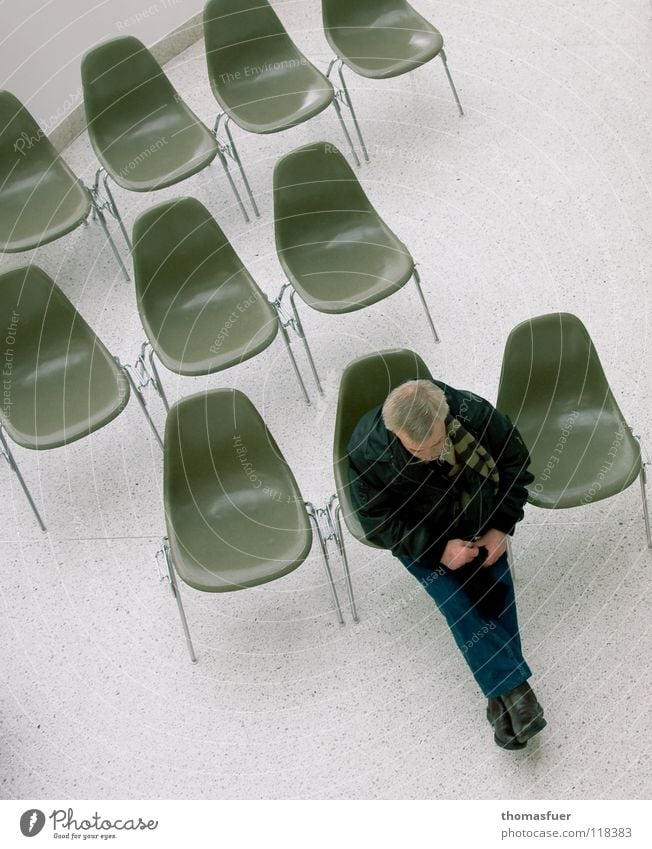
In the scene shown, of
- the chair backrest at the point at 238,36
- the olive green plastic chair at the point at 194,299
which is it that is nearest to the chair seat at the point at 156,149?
the chair backrest at the point at 238,36

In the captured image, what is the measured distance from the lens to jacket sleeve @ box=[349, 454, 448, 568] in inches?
172

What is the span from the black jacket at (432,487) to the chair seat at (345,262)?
101 centimetres

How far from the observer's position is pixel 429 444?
4.24 m

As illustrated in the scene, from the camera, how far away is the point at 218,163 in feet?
21.8

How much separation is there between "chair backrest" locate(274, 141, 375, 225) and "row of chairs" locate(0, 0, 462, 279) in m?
0.70

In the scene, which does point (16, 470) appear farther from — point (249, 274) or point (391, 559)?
point (391, 559)

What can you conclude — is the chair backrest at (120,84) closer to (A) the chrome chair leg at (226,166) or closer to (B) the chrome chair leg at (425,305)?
(A) the chrome chair leg at (226,166)

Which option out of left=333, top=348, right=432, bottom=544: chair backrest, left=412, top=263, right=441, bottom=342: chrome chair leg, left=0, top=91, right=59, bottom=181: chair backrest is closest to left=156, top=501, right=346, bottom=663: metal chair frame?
left=333, top=348, right=432, bottom=544: chair backrest

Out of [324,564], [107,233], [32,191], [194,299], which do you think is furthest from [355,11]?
[324,564]

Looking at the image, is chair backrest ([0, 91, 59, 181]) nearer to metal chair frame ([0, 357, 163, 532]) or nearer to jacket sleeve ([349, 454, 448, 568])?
metal chair frame ([0, 357, 163, 532])

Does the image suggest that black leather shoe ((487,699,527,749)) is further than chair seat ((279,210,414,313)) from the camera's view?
No

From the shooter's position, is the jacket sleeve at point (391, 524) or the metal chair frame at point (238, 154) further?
the metal chair frame at point (238, 154)

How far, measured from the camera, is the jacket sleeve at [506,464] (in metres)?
4.37
